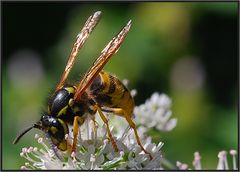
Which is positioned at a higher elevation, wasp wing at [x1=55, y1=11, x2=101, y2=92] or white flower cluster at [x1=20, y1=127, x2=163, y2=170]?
wasp wing at [x1=55, y1=11, x2=101, y2=92]

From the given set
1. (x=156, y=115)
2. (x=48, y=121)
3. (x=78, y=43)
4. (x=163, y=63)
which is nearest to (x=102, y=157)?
(x=48, y=121)

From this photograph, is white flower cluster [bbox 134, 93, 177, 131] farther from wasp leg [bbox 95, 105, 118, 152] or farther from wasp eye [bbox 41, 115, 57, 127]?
wasp eye [bbox 41, 115, 57, 127]

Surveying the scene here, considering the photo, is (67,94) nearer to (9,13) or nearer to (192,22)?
(192,22)

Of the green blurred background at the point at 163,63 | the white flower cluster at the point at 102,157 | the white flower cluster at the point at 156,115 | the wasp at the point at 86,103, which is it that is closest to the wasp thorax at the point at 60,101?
the wasp at the point at 86,103

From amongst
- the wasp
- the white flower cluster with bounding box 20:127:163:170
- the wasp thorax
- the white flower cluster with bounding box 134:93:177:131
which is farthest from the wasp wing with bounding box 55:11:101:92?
the white flower cluster with bounding box 134:93:177:131

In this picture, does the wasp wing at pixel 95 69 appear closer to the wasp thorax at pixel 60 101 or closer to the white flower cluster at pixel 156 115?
the wasp thorax at pixel 60 101

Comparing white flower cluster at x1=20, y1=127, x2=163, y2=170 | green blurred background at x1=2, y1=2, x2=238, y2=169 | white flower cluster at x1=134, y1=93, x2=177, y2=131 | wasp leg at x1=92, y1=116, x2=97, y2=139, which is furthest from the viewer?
green blurred background at x1=2, y1=2, x2=238, y2=169

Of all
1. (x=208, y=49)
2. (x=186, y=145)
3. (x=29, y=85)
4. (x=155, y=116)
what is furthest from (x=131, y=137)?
(x=208, y=49)
